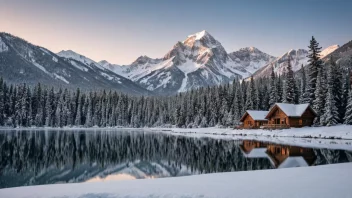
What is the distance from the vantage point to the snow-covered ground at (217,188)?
11273 millimetres

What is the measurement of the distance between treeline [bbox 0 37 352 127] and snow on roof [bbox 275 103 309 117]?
261 cm

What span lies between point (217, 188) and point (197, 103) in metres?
98.9

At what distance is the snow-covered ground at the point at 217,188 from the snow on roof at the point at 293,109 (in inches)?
2116

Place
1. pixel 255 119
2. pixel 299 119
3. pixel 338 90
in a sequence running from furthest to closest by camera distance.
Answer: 1. pixel 255 119
2. pixel 299 119
3. pixel 338 90

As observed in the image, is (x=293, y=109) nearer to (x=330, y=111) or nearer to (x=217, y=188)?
(x=330, y=111)

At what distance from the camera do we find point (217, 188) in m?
12.4

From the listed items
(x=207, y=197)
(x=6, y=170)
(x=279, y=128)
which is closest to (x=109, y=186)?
(x=207, y=197)

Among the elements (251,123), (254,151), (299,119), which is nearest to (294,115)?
(299,119)

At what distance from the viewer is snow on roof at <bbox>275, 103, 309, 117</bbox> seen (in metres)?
65.1

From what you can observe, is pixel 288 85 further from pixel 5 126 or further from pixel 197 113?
pixel 5 126

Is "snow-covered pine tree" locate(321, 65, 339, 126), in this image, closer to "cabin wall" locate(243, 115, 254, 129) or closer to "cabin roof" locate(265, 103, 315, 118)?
"cabin roof" locate(265, 103, 315, 118)

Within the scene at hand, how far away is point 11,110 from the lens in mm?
108938

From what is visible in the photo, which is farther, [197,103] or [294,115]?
[197,103]

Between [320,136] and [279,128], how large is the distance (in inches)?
625
